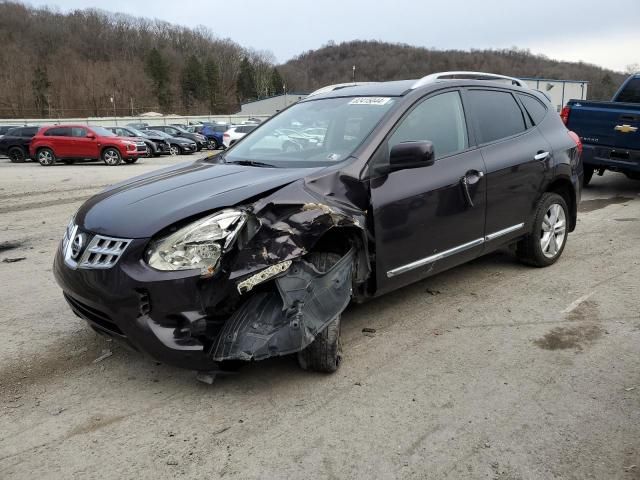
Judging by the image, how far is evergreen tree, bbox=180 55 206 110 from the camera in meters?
121

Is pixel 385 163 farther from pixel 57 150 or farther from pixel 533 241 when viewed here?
pixel 57 150

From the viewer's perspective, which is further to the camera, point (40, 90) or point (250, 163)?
point (40, 90)

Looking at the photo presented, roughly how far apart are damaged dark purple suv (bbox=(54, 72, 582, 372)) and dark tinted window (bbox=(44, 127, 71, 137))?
1849cm

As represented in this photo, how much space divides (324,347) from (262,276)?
2.03 ft

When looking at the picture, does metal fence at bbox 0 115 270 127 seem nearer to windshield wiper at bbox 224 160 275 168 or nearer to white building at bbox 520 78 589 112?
white building at bbox 520 78 589 112

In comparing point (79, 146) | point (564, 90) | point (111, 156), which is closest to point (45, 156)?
point (79, 146)

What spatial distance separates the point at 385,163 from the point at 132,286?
1810mm

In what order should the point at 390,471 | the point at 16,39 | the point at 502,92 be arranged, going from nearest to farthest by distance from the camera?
1. the point at 390,471
2. the point at 502,92
3. the point at 16,39

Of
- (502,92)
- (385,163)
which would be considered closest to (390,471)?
(385,163)

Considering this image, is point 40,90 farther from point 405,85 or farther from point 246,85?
point 405,85

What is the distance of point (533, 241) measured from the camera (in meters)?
4.98

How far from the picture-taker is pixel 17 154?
22969 mm

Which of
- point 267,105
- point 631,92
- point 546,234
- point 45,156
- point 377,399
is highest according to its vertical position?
point 267,105

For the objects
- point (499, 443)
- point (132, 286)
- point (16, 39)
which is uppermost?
point (16, 39)
